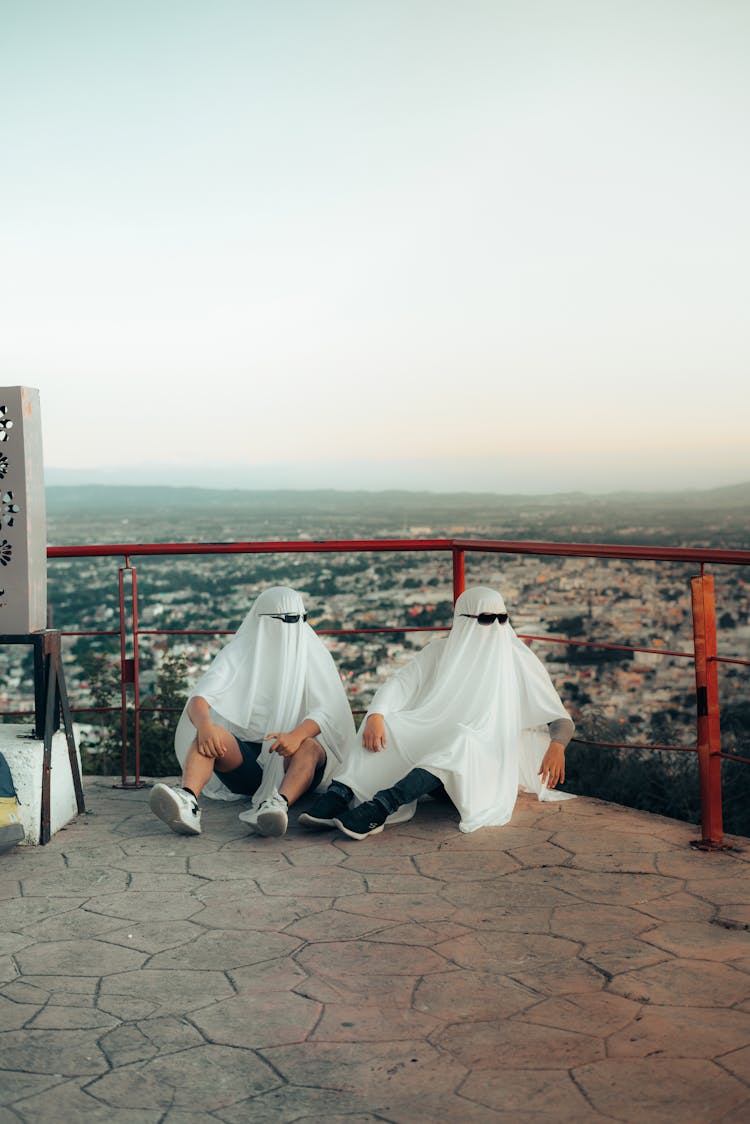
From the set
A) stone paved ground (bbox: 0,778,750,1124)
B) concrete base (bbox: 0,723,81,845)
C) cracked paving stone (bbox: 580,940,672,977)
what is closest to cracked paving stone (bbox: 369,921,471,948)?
stone paved ground (bbox: 0,778,750,1124)

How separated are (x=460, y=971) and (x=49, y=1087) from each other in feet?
4.04

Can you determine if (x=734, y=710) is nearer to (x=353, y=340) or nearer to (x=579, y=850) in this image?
(x=353, y=340)

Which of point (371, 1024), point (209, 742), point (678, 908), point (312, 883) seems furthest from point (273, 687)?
point (371, 1024)

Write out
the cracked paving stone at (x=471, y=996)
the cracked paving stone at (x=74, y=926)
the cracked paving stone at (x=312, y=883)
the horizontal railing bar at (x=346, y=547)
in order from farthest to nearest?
the horizontal railing bar at (x=346, y=547)
the cracked paving stone at (x=312, y=883)
the cracked paving stone at (x=74, y=926)
the cracked paving stone at (x=471, y=996)

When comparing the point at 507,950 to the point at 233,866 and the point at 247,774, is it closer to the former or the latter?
the point at 233,866

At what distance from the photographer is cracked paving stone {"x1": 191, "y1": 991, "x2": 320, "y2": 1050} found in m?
2.94

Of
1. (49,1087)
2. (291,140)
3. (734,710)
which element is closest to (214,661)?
(49,1087)

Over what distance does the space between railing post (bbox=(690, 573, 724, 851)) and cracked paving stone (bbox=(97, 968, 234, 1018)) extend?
2163 mm

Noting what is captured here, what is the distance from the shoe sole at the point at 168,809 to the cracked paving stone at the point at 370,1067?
6.30 feet

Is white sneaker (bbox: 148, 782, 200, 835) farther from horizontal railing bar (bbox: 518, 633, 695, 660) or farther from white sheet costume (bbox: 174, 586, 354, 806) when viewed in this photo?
horizontal railing bar (bbox: 518, 633, 695, 660)

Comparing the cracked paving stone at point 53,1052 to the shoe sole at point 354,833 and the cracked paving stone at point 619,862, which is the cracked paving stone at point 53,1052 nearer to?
the shoe sole at point 354,833

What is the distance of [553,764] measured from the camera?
198 inches

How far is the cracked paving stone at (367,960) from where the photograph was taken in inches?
133

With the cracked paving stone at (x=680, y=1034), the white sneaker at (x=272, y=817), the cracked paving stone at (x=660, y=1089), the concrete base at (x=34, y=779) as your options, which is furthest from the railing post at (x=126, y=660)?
the cracked paving stone at (x=660, y=1089)
